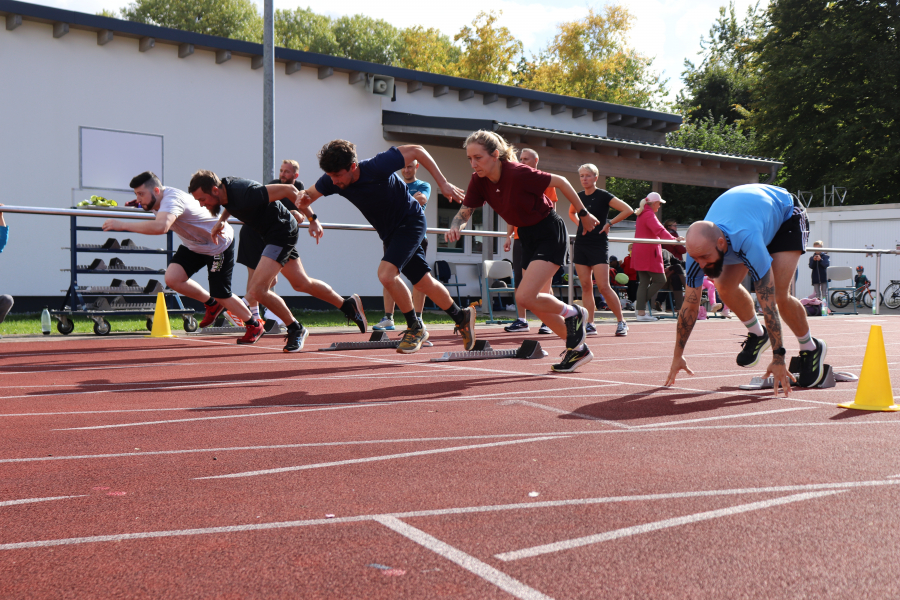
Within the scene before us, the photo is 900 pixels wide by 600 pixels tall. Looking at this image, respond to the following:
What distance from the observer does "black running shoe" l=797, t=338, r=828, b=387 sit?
5500 millimetres

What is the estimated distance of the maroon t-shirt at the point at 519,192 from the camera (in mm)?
6234

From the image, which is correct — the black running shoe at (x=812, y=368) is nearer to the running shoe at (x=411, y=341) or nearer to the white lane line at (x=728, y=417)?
the white lane line at (x=728, y=417)

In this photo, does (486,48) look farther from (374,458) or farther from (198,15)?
(374,458)

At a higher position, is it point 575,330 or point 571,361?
point 575,330

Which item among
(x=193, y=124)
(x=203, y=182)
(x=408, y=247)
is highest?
(x=193, y=124)

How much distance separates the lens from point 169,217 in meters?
7.99

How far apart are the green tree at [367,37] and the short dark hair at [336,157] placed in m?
46.2

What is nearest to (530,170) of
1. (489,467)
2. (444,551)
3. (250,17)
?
(489,467)

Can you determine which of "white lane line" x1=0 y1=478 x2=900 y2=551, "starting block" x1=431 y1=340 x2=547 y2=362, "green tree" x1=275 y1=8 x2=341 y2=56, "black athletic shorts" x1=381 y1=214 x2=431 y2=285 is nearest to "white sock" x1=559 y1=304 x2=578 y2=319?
"starting block" x1=431 y1=340 x2=547 y2=362

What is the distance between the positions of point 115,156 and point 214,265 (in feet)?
24.8

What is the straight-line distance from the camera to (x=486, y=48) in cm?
4572

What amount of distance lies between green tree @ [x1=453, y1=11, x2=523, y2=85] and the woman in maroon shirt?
4068 centimetres

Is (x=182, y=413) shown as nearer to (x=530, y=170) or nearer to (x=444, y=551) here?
(x=444, y=551)

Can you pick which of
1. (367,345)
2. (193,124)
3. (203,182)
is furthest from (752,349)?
(193,124)
